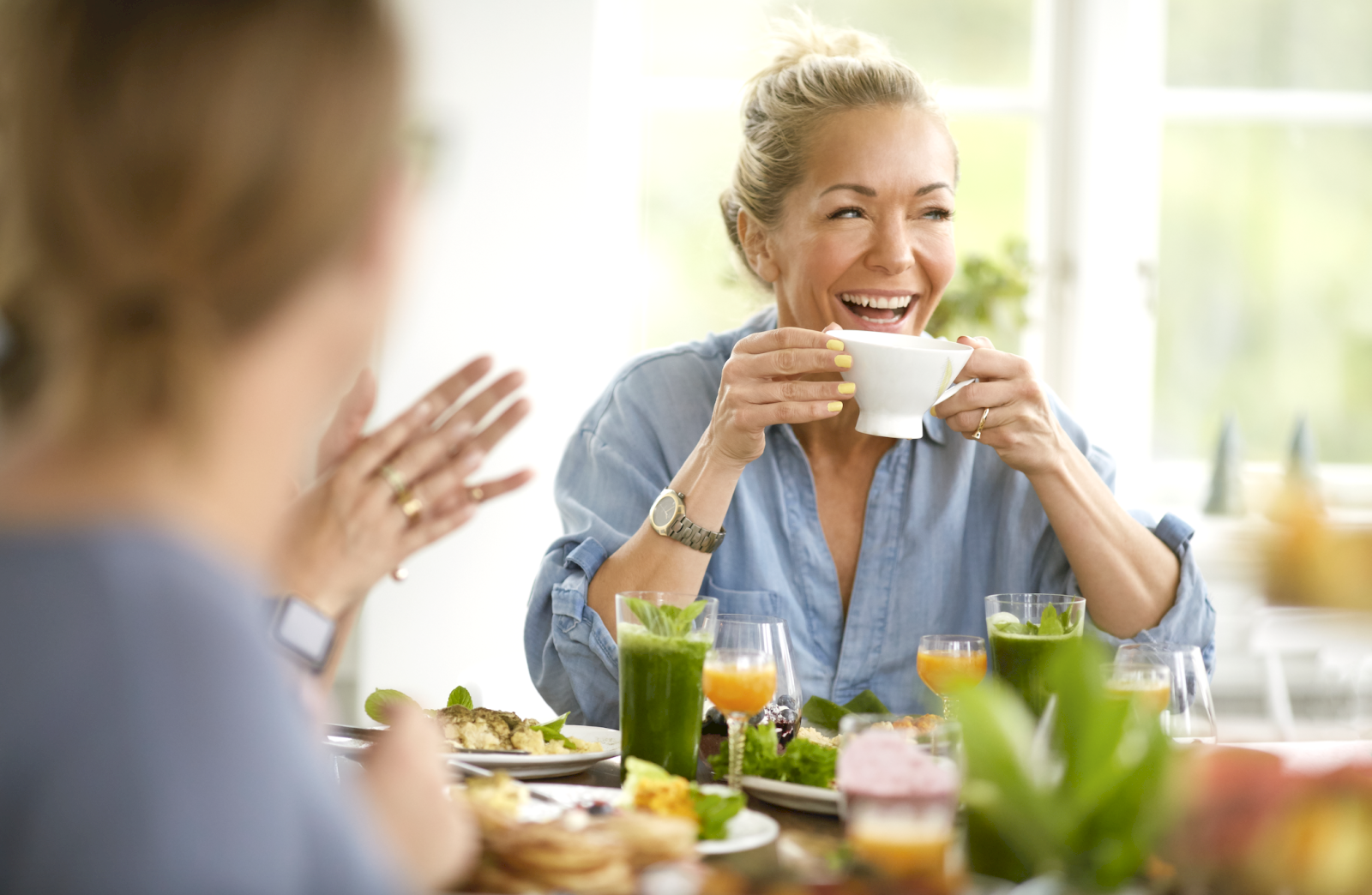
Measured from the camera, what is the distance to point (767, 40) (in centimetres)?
224

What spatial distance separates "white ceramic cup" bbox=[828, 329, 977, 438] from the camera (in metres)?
1.61

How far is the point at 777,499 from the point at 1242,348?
283cm

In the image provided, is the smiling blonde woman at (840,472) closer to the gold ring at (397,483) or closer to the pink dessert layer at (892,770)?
the gold ring at (397,483)

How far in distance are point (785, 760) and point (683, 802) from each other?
0.62 feet

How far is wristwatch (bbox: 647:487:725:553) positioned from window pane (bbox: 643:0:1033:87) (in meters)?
2.68

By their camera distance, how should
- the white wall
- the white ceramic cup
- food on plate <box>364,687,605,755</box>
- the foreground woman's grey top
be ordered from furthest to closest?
the white wall → the white ceramic cup → food on plate <box>364,687,605,755</box> → the foreground woman's grey top

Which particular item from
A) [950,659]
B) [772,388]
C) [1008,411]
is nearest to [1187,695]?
[950,659]

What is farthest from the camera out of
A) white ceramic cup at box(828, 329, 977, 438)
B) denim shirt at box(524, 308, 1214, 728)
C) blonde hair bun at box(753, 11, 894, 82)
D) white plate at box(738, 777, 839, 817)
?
blonde hair bun at box(753, 11, 894, 82)

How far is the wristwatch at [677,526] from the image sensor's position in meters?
1.75

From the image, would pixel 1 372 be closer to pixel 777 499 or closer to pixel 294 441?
pixel 294 441

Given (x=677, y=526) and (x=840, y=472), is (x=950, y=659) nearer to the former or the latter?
(x=677, y=526)

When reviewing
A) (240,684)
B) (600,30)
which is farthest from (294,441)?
(600,30)

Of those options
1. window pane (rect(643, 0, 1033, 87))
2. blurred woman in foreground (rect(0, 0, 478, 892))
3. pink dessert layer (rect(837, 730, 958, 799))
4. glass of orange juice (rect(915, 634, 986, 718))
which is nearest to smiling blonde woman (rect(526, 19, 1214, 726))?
glass of orange juice (rect(915, 634, 986, 718))

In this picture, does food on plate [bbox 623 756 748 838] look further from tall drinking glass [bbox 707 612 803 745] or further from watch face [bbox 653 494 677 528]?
watch face [bbox 653 494 677 528]
